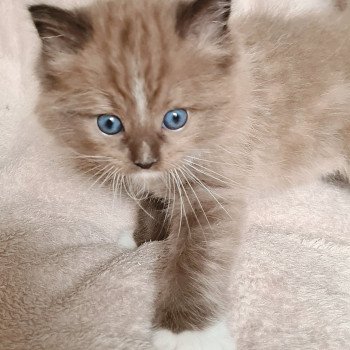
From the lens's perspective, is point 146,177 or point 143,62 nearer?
point 143,62

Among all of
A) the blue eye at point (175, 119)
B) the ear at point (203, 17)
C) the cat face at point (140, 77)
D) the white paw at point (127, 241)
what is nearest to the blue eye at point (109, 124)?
the cat face at point (140, 77)

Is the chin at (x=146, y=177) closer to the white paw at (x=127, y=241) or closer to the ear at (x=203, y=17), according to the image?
the white paw at (x=127, y=241)

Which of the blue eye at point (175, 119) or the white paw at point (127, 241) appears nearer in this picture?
the blue eye at point (175, 119)

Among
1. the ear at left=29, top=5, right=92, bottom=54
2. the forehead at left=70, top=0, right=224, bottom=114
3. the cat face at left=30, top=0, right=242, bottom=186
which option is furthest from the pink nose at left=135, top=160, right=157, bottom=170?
the ear at left=29, top=5, right=92, bottom=54

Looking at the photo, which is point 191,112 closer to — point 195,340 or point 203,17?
point 203,17

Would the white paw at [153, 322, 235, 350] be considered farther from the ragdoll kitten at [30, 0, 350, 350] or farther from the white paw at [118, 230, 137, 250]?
the white paw at [118, 230, 137, 250]

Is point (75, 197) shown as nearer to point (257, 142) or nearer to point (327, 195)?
point (257, 142)

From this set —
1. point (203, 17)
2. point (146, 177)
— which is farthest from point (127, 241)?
point (203, 17)
